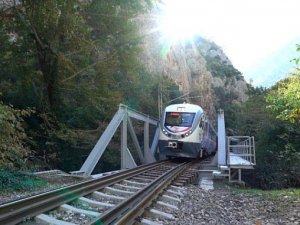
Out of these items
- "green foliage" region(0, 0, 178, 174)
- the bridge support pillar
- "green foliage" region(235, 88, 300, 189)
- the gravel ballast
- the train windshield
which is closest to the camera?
the gravel ballast

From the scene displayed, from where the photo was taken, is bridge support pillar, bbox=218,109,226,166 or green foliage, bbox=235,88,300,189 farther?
green foliage, bbox=235,88,300,189

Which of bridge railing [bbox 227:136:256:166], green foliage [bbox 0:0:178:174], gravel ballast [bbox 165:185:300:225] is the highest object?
green foliage [bbox 0:0:178:174]

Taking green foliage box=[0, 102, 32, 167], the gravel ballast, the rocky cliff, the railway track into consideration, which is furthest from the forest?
the rocky cliff

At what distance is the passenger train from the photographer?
64.5 ft

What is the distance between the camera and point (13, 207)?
5.95m

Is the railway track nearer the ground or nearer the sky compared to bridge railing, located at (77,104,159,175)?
nearer the ground

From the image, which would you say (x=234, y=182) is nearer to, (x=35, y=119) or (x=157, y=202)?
(x=157, y=202)

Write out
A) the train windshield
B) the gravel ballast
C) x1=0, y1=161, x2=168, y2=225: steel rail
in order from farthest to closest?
the train windshield → the gravel ballast → x1=0, y1=161, x2=168, y2=225: steel rail

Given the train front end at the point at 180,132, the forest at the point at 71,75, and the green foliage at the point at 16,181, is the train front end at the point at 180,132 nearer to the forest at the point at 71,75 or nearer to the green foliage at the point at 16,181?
the forest at the point at 71,75

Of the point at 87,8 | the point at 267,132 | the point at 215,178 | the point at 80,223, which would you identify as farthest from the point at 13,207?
the point at 267,132

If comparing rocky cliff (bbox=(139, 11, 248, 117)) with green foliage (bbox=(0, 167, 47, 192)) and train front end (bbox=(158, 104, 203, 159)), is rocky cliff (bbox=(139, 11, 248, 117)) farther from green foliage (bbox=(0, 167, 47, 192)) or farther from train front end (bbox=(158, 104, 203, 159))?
green foliage (bbox=(0, 167, 47, 192))

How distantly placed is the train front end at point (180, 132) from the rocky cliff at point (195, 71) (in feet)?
105

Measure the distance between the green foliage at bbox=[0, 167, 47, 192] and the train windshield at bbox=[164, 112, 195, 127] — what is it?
1099 cm

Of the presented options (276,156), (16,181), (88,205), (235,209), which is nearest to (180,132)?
(276,156)
